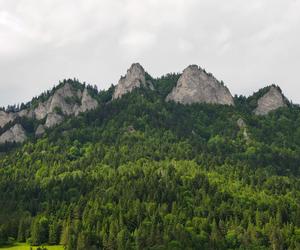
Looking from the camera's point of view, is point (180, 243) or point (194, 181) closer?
point (180, 243)

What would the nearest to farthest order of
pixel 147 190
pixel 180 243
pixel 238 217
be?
pixel 180 243
pixel 238 217
pixel 147 190

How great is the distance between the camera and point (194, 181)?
200 meters

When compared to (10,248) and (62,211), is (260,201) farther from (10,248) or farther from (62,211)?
(10,248)

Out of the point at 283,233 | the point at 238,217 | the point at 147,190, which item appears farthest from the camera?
the point at 147,190

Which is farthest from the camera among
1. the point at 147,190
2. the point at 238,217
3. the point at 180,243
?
the point at 147,190

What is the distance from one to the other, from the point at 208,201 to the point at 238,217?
11.7m

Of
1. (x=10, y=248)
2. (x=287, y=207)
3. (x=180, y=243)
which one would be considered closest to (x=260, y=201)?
(x=287, y=207)

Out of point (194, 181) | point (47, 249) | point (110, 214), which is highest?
point (194, 181)

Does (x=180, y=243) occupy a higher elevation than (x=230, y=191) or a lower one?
lower

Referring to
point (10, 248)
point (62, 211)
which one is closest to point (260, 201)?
point (62, 211)

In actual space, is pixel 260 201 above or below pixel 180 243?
above

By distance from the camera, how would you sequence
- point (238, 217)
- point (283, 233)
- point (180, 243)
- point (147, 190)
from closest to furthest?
point (180, 243)
point (283, 233)
point (238, 217)
point (147, 190)

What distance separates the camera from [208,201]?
18375 cm

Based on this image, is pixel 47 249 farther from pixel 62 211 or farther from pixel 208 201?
pixel 208 201
